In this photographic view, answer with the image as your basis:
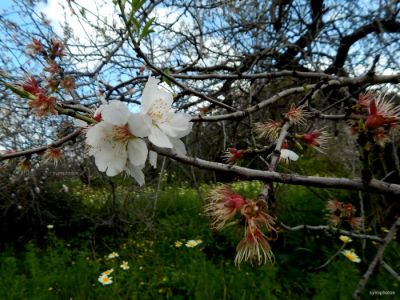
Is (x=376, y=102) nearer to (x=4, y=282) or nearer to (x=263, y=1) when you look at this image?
(x=4, y=282)

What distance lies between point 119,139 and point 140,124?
2.8 inches

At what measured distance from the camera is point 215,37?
3.46 meters

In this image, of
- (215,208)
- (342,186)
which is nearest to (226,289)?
(215,208)

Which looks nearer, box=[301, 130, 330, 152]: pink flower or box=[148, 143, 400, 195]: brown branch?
box=[148, 143, 400, 195]: brown branch

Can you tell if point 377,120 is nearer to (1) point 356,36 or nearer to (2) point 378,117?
(2) point 378,117

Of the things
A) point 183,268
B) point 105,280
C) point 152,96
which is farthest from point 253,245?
point 183,268

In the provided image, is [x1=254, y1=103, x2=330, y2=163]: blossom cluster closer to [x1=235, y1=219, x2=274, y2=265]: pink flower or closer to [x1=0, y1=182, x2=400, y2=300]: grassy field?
[x1=235, y1=219, x2=274, y2=265]: pink flower

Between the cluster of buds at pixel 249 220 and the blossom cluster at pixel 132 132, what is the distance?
6.1 inches

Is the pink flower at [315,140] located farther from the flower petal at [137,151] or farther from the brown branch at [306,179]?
the flower petal at [137,151]

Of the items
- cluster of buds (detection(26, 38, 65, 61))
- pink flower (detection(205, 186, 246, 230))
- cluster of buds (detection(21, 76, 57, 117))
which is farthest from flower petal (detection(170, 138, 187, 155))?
cluster of buds (detection(26, 38, 65, 61))

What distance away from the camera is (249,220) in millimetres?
760

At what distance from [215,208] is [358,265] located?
2741 millimetres

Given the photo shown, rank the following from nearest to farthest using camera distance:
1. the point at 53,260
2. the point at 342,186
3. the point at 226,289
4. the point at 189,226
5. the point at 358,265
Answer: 1. the point at 342,186
2. the point at 226,289
3. the point at 53,260
4. the point at 358,265
5. the point at 189,226

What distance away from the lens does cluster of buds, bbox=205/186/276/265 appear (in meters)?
0.77
